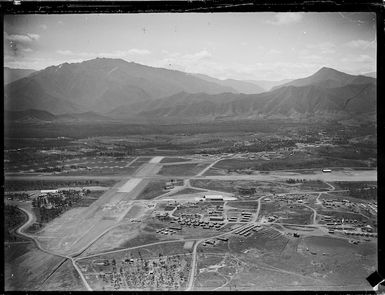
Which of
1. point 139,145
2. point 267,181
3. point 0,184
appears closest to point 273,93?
point 267,181

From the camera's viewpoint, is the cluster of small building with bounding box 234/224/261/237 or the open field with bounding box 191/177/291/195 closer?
the cluster of small building with bounding box 234/224/261/237

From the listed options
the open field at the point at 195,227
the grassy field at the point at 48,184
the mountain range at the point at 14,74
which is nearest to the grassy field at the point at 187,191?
the open field at the point at 195,227

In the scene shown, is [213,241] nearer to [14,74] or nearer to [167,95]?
[167,95]

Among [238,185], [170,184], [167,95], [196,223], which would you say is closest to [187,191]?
[170,184]

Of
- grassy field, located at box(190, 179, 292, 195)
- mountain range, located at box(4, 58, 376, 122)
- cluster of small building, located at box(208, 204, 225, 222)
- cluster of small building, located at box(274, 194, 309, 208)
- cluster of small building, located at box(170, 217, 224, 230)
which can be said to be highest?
mountain range, located at box(4, 58, 376, 122)

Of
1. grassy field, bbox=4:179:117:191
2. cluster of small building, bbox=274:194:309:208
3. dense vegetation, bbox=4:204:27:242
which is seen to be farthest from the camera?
cluster of small building, bbox=274:194:309:208

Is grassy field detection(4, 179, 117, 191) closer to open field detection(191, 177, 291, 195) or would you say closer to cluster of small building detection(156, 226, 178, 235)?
cluster of small building detection(156, 226, 178, 235)

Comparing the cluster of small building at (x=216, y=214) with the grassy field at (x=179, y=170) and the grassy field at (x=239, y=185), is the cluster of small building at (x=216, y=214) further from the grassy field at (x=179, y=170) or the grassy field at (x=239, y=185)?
the grassy field at (x=179, y=170)

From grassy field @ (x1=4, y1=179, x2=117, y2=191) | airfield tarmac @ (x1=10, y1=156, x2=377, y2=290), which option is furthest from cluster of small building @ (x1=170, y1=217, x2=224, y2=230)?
grassy field @ (x1=4, y1=179, x2=117, y2=191)
